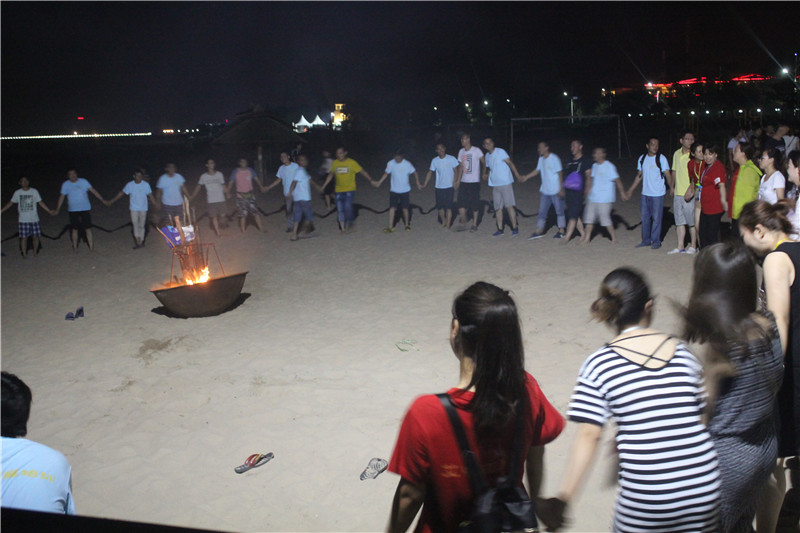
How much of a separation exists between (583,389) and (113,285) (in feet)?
31.3

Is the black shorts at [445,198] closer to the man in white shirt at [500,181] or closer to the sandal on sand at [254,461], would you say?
the man in white shirt at [500,181]

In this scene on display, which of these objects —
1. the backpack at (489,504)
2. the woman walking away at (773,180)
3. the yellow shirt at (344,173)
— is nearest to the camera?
the backpack at (489,504)

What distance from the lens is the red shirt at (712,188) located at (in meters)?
8.61

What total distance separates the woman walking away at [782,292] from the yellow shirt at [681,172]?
21.7 ft

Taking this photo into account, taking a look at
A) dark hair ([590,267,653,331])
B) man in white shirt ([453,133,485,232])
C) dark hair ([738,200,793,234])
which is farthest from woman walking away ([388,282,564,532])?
man in white shirt ([453,133,485,232])

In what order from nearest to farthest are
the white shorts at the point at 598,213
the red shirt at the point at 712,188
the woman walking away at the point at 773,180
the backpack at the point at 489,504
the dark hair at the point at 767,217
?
the backpack at the point at 489,504, the dark hair at the point at 767,217, the woman walking away at the point at 773,180, the red shirt at the point at 712,188, the white shorts at the point at 598,213

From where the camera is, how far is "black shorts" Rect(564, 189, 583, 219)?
11.4 meters

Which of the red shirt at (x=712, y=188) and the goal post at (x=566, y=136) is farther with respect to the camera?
the goal post at (x=566, y=136)

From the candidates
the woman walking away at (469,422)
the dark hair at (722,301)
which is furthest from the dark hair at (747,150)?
the woman walking away at (469,422)

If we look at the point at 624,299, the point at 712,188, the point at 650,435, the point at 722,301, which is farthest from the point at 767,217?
the point at 712,188

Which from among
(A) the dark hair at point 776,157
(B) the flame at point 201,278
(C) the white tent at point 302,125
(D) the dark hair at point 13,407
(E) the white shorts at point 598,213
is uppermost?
(C) the white tent at point 302,125

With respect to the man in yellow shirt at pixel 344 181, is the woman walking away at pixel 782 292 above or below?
below

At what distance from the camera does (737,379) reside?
7.80 ft

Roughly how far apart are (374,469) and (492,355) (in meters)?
2.56
